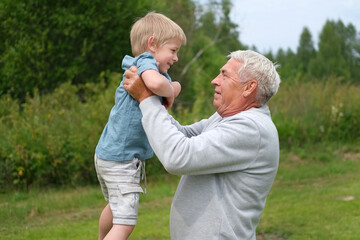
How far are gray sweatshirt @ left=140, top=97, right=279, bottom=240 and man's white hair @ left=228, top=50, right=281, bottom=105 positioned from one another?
100 mm

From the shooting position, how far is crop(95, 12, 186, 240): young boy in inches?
109

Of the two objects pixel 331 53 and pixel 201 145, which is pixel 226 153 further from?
pixel 331 53

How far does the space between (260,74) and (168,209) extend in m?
4.96

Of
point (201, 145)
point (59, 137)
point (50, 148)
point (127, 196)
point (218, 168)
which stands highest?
point (201, 145)

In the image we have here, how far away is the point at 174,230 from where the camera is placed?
8.59 ft

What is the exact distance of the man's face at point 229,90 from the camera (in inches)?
103

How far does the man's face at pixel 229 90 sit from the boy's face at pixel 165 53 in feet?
Result: 1.19

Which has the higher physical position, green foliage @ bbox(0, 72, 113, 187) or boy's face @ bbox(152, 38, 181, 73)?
boy's face @ bbox(152, 38, 181, 73)

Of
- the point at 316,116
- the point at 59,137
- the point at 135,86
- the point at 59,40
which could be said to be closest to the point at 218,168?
the point at 135,86

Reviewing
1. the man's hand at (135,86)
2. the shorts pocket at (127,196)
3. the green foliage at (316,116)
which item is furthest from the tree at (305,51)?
the man's hand at (135,86)

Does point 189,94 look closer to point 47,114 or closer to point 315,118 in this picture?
point 315,118

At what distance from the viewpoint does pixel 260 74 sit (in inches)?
101

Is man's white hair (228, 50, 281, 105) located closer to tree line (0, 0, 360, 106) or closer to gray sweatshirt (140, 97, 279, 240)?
gray sweatshirt (140, 97, 279, 240)

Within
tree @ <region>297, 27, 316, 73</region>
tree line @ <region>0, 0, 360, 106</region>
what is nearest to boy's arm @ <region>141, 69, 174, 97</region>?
tree line @ <region>0, 0, 360, 106</region>
